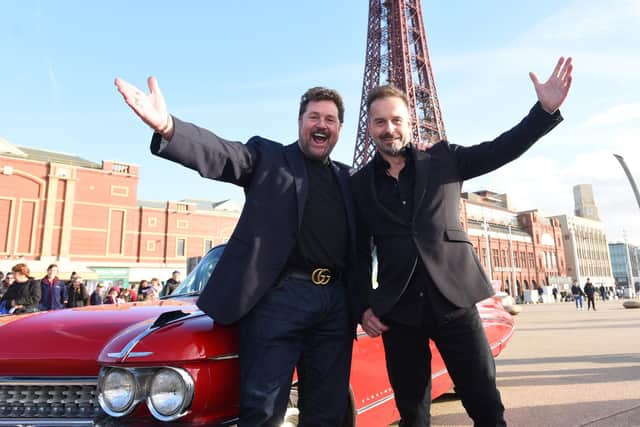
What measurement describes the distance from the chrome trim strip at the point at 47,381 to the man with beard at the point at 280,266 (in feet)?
1.74

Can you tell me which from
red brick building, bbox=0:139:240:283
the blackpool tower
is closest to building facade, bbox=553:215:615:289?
the blackpool tower

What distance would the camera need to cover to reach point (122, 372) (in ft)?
5.14

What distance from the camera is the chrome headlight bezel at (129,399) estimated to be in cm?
153

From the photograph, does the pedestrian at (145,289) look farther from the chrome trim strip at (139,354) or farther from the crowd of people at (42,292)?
the chrome trim strip at (139,354)

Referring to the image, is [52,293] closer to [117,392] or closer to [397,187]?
[117,392]

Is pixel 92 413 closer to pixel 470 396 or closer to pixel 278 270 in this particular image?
pixel 278 270

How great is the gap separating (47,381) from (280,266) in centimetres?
103

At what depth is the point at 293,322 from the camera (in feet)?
5.73

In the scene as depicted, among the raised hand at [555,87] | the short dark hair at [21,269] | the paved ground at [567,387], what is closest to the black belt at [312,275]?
the raised hand at [555,87]

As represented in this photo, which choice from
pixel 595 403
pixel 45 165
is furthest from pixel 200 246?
pixel 595 403

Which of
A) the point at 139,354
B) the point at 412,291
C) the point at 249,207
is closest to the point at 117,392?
the point at 139,354

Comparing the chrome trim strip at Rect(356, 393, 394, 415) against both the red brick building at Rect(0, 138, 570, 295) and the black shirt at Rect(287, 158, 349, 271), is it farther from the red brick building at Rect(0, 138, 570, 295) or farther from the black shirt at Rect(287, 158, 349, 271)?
the red brick building at Rect(0, 138, 570, 295)

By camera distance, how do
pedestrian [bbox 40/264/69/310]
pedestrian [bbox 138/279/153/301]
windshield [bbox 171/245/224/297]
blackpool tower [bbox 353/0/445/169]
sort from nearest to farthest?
windshield [bbox 171/245/224/297], pedestrian [bbox 138/279/153/301], pedestrian [bbox 40/264/69/310], blackpool tower [bbox 353/0/445/169]

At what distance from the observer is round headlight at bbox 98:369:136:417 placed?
5.03 ft
